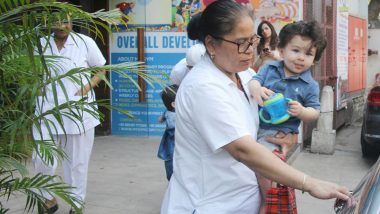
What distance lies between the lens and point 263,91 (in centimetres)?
248

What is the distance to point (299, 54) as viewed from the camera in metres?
2.72

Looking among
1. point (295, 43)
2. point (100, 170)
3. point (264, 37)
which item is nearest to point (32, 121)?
point (295, 43)

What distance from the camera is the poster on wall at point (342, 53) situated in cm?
948

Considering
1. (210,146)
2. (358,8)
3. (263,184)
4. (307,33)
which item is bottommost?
(263,184)

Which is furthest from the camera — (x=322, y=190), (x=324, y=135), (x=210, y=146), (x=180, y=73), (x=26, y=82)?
(x=324, y=135)

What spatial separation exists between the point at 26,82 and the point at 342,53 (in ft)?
25.7

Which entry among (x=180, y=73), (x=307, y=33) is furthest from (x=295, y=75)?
(x=180, y=73)

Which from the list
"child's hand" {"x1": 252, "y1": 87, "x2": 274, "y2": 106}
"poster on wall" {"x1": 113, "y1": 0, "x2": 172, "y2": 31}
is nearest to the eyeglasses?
"child's hand" {"x1": 252, "y1": 87, "x2": 274, "y2": 106}

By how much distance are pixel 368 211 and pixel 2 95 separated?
200cm

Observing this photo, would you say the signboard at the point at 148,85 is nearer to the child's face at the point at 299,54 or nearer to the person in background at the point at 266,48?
the person in background at the point at 266,48

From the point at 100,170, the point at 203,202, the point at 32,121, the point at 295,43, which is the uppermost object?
the point at 295,43

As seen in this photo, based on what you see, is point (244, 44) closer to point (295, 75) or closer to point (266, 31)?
point (295, 75)

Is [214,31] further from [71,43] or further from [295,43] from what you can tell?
[71,43]

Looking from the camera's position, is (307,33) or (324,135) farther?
(324,135)
